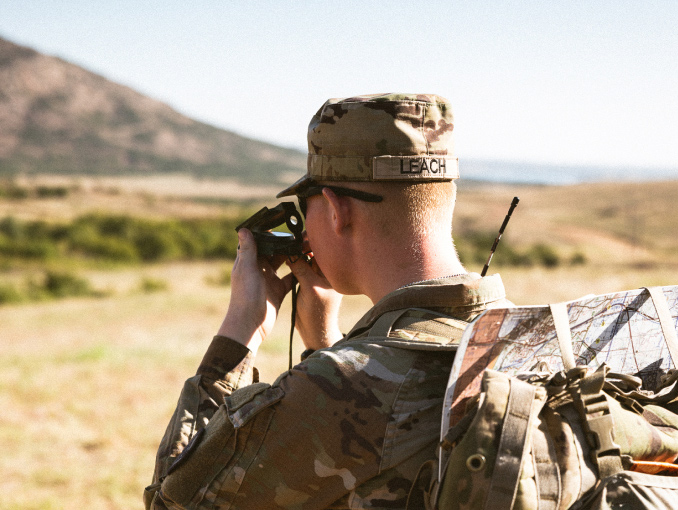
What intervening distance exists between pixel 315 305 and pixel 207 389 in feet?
1.97

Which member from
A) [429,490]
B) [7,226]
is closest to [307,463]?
[429,490]

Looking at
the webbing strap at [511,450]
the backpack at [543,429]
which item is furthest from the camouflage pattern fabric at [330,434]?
the webbing strap at [511,450]

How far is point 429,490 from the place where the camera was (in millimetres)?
1716

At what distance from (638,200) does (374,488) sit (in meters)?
90.9

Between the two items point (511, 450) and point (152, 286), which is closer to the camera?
point (511, 450)

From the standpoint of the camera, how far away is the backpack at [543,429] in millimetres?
1563

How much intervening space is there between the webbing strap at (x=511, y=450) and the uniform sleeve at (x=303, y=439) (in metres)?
0.34

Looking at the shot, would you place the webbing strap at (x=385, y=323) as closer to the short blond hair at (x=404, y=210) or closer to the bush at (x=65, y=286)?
the short blond hair at (x=404, y=210)

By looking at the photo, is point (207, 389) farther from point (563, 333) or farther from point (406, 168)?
point (563, 333)

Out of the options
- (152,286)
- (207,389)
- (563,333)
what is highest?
(563,333)

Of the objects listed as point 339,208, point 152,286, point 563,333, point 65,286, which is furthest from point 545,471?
point 65,286

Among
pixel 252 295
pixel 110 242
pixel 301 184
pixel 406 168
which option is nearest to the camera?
pixel 406 168

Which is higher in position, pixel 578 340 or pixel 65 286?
pixel 578 340

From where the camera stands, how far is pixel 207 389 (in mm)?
2414
